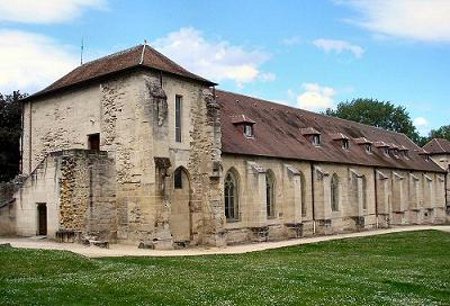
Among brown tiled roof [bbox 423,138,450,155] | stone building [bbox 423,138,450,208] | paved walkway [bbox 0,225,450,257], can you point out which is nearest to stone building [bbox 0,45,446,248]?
paved walkway [bbox 0,225,450,257]

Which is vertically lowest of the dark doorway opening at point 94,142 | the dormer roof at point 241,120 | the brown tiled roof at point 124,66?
the dark doorway opening at point 94,142

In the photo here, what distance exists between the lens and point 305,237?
111 ft

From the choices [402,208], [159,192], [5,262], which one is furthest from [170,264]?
[402,208]

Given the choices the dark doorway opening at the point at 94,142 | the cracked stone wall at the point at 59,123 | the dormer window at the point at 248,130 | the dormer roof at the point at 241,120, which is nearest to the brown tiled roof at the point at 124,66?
the cracked stone wall at the point at 59,123

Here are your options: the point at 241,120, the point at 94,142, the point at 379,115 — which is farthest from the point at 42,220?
the point at 379,115

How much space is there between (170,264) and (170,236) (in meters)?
6.20

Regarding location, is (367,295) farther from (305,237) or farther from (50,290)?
(305,237)

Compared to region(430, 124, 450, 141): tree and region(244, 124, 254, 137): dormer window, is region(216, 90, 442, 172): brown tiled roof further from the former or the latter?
region(430, 124, 450, 141): tree

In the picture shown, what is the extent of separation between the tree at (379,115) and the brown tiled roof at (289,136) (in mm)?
25802

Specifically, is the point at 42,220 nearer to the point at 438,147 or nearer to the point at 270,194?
the point at 270,194

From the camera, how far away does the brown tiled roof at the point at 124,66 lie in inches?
999

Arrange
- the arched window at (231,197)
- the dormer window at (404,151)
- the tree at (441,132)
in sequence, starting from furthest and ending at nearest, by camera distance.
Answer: the tree at (441,132), the dormer window at (404,151), the arched window at (231,197)

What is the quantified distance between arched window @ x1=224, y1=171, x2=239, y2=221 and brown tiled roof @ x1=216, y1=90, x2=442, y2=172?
159cm

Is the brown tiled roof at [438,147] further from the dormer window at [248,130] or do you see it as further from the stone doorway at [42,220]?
the stone doorway at [42,220]
